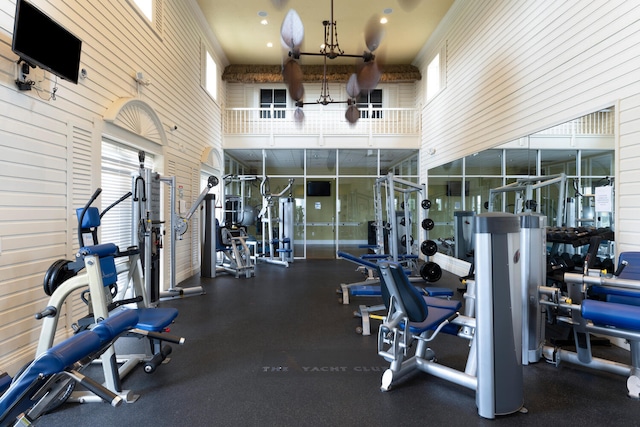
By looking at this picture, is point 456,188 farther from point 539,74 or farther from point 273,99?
point 273,99

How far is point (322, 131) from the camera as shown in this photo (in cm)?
890

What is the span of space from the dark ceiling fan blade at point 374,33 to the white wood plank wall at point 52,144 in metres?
3.04

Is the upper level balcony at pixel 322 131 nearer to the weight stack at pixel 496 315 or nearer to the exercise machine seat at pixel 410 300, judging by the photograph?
the exercise machine seat at pixel 410 300

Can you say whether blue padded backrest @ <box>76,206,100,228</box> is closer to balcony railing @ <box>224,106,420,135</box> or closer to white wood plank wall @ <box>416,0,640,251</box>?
white wood plank wall @ <box>416,0,640,251</box>

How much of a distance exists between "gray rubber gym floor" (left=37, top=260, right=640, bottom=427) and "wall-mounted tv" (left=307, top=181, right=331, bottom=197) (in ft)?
19.1

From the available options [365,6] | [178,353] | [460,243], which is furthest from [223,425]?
[365,6]

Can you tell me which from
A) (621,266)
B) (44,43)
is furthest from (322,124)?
(621,266)

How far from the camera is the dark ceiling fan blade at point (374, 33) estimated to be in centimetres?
411

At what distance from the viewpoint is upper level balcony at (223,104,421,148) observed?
29.2ft

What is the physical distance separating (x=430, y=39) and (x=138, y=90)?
264 inches

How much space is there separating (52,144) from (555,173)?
549 centimetres

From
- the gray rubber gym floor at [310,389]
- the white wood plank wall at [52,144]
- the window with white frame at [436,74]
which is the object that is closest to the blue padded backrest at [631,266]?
the gray rubber gym floor at [310,389]

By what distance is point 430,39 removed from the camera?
8.06 meters

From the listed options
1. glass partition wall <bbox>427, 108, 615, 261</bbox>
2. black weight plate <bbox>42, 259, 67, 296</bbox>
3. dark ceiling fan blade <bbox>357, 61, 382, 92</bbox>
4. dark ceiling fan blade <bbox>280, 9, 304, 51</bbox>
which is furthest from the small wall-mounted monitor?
black weight plate <bbox>42, 259, 67, 296</bbox>
